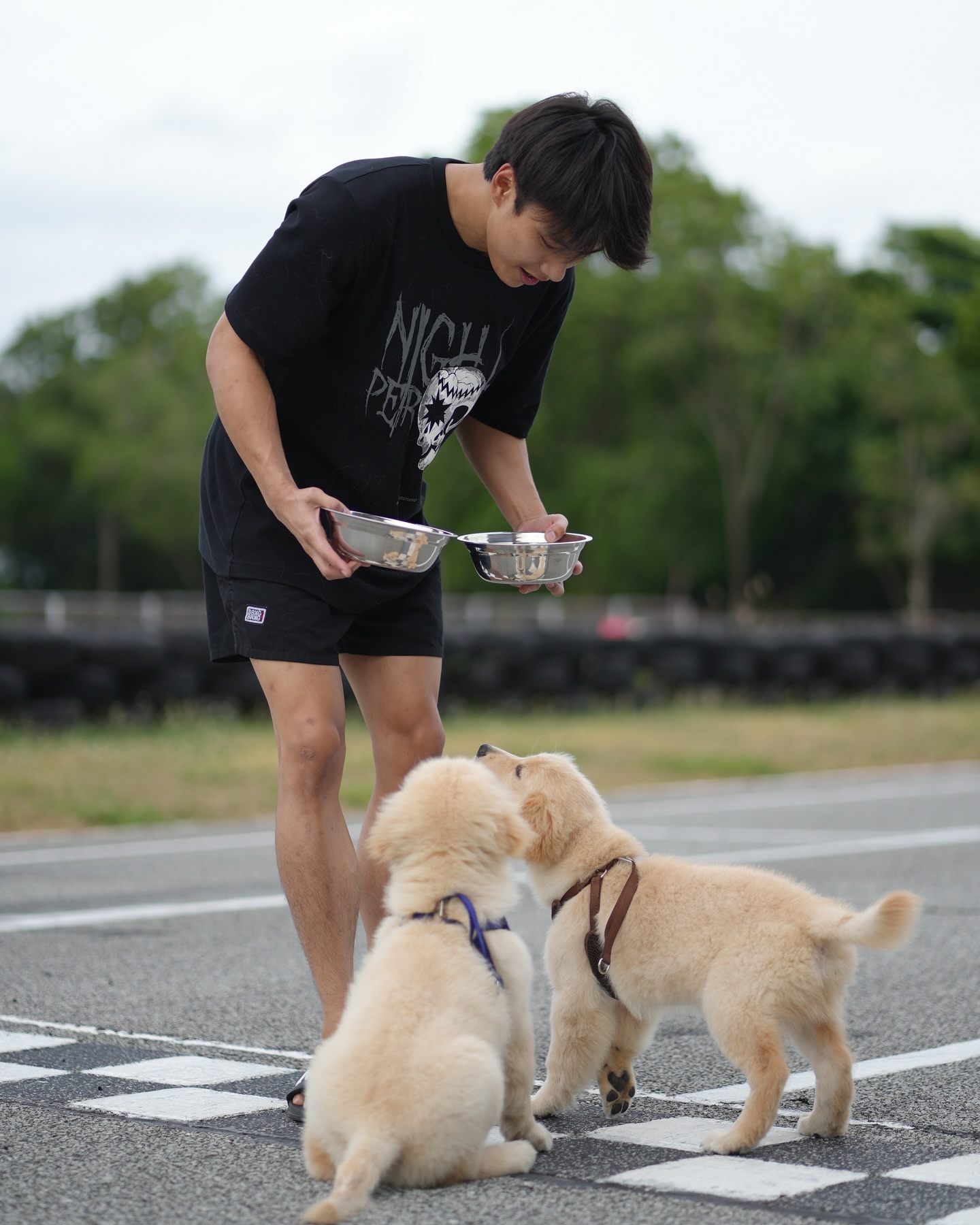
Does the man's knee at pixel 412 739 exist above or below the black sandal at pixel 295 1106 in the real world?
above

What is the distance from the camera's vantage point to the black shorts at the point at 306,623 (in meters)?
4.02

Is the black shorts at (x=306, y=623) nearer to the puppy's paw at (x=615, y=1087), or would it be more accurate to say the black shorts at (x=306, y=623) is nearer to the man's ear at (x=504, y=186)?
the man's ear at (x=504, y=186)

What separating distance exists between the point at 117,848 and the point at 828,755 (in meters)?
8.23

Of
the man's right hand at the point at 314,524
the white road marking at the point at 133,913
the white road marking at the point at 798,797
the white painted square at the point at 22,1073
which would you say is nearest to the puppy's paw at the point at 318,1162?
the white painted square at the point at 22,1073

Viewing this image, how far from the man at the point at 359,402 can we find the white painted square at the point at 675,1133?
0.75 m

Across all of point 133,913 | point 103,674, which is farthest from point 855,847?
point 103,674

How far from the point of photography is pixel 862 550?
56625 mm

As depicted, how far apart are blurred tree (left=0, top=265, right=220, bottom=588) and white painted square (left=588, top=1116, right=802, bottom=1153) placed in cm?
6896

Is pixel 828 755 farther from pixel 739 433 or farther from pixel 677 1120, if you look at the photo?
pixel 739 433

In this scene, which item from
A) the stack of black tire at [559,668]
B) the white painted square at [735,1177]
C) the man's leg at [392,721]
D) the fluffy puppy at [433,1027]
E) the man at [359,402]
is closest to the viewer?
the fluffy puppy at [433,1027]

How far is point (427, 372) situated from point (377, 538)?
59cm

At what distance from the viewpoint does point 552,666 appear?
18188mm

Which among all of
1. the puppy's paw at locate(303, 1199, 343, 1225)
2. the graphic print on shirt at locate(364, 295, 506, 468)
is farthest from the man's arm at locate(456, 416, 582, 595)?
the puppy's paw at locate(303, 1199, 343, 1225)

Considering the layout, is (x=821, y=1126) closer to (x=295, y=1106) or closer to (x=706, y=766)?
(x=295, y=1106)
